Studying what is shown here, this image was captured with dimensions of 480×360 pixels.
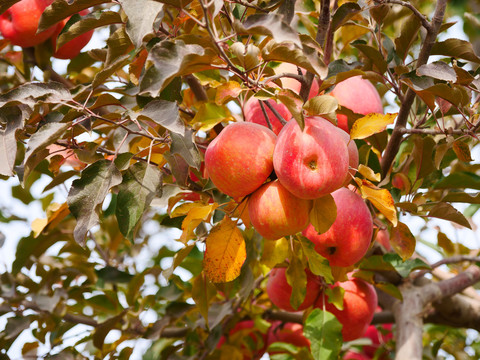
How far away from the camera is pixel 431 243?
242cm

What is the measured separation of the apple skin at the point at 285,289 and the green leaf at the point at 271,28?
827 mm

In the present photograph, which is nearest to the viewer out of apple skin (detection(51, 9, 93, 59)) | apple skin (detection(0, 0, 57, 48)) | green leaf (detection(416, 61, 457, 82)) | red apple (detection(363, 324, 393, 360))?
green leaf (detection(416, 61, 457, 82))

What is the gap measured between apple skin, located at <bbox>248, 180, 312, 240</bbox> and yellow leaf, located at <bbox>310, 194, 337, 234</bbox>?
21 millimetres

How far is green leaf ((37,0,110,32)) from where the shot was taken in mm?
1091

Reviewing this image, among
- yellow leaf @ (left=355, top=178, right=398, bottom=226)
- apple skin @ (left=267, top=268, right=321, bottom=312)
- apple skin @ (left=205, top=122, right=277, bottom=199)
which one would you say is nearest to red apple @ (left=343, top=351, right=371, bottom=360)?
apple skin @ (left=267, top=268, right=321, bottom=312)

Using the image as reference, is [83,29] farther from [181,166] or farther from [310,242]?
[310,242]

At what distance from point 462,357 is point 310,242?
143 centimetres

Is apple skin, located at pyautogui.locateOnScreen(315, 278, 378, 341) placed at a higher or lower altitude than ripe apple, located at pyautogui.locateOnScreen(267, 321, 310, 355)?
higher

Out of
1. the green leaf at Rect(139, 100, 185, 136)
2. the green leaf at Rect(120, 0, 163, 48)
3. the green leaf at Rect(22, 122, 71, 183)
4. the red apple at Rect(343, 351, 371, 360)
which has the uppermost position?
the green leaf at Rect(120, 0, 163, 48)

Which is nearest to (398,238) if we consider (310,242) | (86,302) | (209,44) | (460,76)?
(310,242)

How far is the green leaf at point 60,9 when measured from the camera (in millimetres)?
1091

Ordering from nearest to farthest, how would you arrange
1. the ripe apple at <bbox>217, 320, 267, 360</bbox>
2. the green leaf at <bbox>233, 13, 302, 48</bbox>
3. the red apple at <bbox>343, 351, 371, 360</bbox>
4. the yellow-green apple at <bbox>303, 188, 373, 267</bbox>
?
the green leaf at <bbox>233, 13, 302, 48</bbox> < the yellow-green apple at <bbox>303, 188, 373, 267</bbox> < the ripe apple at <bbox>217, 320, 267, 360</bbox> < the red apple at <bbox>343, 351, 371, 360</bbox>

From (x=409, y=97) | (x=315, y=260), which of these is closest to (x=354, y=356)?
(x=315, y=260)

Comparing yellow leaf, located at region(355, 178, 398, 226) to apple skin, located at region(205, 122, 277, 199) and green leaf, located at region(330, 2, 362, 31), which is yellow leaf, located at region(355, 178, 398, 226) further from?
green leaf, located at region(330, 2, 362, 31)
